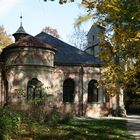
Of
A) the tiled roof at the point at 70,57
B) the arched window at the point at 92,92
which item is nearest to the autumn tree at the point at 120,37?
the tiled roof at the point at 70,57

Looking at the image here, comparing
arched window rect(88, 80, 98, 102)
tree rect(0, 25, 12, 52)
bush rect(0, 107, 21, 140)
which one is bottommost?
bush rect(0, 107, 21, 140)

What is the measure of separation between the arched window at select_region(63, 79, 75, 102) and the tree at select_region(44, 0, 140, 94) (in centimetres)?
1450

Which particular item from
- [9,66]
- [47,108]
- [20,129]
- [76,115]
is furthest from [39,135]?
[76,115]

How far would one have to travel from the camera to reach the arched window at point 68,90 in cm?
3434

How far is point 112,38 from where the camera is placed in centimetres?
1784

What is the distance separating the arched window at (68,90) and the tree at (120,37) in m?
14.5

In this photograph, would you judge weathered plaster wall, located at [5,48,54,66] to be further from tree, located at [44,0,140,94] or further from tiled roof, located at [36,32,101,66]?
tree, located at [44,0,140,94]

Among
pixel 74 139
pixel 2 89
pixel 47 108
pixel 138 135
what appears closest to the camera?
pixel 74 139

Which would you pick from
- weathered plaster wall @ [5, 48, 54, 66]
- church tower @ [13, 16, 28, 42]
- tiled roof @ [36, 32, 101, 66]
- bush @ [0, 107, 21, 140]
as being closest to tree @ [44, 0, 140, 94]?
bush @ [0, 107, 21, 140]

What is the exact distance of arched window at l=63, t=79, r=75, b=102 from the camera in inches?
1352

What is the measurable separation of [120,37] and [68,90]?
18.2 meters

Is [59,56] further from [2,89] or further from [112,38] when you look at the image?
[112,38]

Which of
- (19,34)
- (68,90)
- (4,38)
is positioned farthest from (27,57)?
(4,38)

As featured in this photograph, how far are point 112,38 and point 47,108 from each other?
12.9 m
